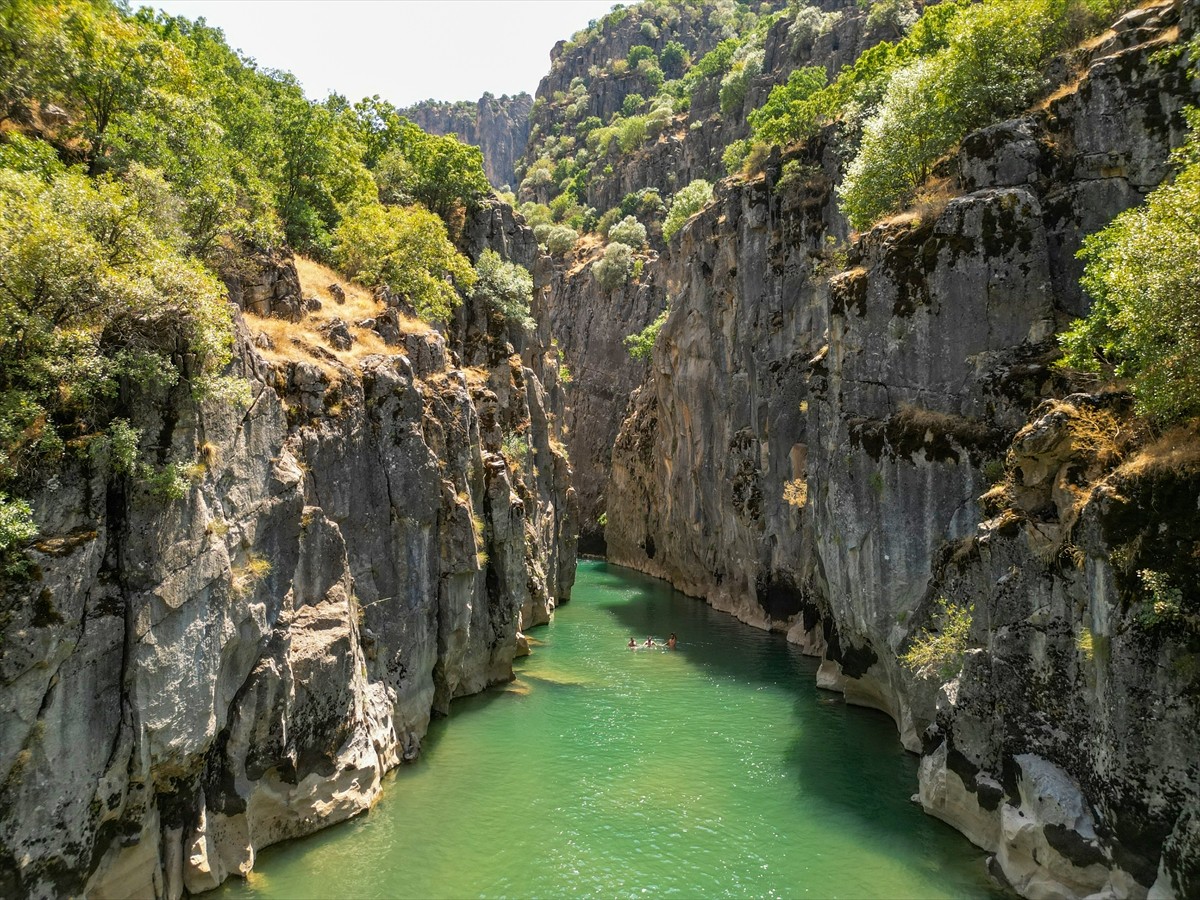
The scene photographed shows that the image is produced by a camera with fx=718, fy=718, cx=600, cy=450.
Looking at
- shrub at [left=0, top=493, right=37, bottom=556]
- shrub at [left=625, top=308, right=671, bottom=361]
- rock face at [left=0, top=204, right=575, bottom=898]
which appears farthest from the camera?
shrub at [left=625, top=308, right=671, bottom=361]

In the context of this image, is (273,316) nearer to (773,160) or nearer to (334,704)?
(334,704)

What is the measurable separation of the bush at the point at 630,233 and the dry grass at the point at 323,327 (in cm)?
5587

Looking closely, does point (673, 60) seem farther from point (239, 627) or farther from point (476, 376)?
point (239, 627)

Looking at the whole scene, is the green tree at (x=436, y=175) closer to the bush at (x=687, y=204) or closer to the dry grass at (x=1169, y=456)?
the bush at (x=687, y=204)

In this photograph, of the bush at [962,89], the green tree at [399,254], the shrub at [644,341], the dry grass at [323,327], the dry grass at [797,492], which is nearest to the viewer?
the dry grass at [323,327]

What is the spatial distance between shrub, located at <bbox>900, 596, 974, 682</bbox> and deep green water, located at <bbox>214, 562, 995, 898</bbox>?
3.47 meters

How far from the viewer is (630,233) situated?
7906 cm

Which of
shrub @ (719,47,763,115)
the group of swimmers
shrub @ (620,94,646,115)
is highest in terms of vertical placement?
shrub @ (620,94,646,115)

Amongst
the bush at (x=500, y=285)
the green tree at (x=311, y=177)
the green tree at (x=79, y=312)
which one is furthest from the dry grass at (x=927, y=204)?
the green tree at (x=311, y=177)

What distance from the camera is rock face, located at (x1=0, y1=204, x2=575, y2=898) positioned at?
36.7ft

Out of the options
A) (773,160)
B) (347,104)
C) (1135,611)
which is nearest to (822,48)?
(773,160)

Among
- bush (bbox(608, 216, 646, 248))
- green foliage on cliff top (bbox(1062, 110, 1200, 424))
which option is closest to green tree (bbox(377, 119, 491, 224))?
green foliage on cliff top (bbox(1062, 110, 1200, 424))

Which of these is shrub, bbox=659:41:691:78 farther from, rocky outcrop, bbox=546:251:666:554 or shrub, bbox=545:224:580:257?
rocky outcrop, bbox=546:251:666:554

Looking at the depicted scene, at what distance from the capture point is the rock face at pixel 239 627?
11195 mm
